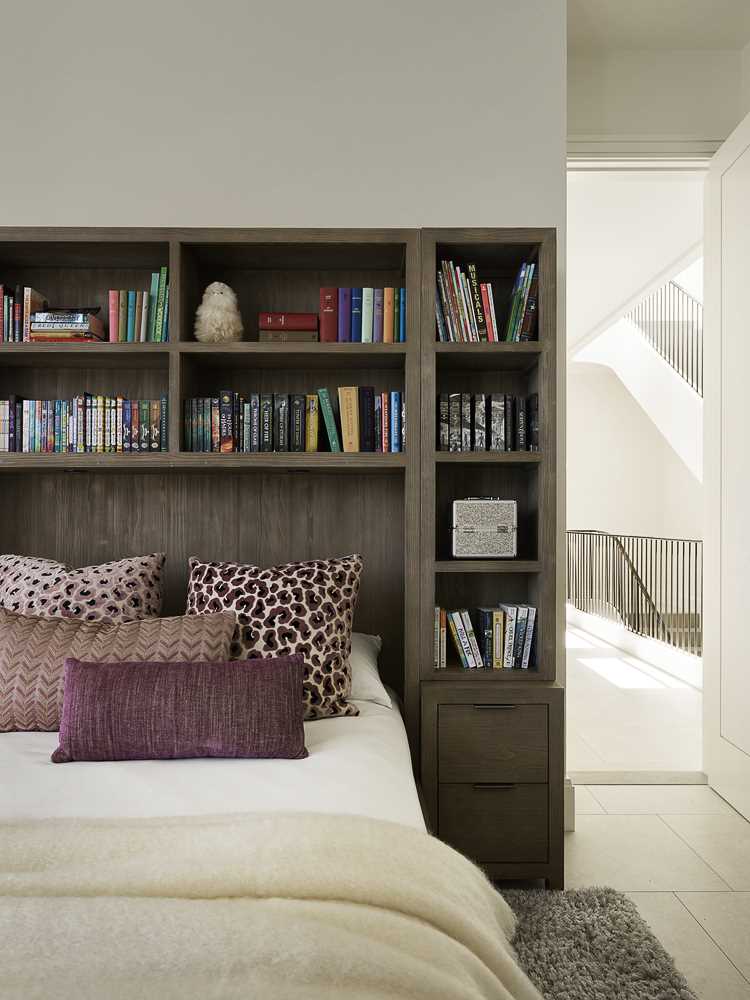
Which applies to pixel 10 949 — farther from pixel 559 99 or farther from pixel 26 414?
pixel 559 99

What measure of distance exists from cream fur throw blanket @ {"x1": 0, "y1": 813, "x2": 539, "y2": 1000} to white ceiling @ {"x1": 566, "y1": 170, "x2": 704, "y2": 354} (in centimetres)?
310

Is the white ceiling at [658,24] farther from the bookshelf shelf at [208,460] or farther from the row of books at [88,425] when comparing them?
the row of books at [88,425]

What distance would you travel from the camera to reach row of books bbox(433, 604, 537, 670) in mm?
2521

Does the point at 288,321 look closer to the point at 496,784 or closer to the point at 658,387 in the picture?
the point at 496,784

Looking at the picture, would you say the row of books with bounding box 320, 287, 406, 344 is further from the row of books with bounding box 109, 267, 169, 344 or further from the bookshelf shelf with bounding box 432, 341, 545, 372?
the row of books with bounding box 109, 267, 169, 344

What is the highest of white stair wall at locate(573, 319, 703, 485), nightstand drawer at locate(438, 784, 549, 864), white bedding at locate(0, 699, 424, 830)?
white stair wall at locate(573, 319, 703, 485)

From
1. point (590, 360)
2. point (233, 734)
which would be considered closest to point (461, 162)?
point (233, 734)

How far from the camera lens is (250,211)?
→ 2.74 m

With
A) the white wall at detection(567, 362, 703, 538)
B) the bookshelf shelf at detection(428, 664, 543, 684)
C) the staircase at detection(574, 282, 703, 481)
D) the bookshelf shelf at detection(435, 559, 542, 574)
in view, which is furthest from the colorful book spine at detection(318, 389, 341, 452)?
the white wall at detection(567, 362, 703, 538)

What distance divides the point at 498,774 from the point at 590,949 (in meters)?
0.53

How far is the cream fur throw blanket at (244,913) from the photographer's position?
987 mm

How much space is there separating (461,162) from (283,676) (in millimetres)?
1910

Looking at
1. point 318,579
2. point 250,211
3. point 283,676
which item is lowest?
point 283,676

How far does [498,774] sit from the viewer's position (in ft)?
7.79
